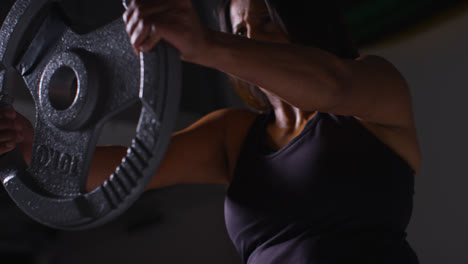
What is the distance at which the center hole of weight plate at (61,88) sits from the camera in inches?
19.0

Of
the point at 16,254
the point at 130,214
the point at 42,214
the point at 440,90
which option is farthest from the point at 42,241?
the point at 440,90

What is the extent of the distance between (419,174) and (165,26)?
1225 mm

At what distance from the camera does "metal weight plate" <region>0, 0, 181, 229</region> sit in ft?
1.18

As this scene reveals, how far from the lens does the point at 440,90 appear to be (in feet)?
4.17

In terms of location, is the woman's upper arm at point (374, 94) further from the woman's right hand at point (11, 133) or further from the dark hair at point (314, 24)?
the woman's right hand at point (11, 133)

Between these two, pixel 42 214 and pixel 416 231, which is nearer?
pixel 42 214

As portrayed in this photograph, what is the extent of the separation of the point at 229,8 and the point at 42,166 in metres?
0.60

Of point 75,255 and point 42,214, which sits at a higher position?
point 42,214

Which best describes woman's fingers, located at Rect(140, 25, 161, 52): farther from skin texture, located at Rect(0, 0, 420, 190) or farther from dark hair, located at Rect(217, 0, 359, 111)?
dark hair, located at Rect(217, 0, 359, 111)

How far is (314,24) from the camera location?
0.79 metres

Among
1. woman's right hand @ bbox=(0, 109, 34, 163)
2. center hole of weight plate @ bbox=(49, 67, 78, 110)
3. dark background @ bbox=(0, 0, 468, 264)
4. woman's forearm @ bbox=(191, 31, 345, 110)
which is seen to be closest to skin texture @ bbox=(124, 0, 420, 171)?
woman's forearm @ bbox=(191, 31, 345, 110)

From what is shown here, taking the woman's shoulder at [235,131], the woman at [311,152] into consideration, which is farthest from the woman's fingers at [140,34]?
the woman's shoulder at [235,131]

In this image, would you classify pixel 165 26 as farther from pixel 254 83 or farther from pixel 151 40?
pixel 254 83

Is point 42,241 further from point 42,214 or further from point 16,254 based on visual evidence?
point 42,214
